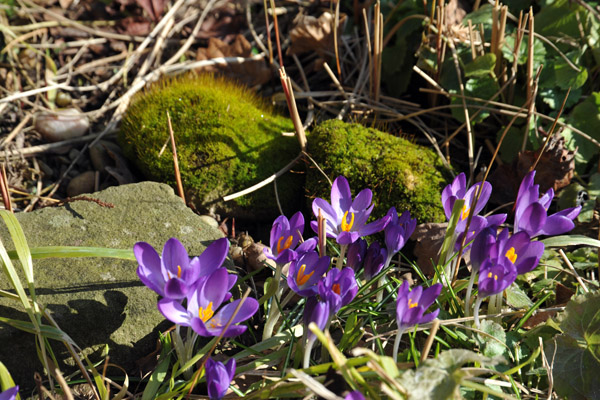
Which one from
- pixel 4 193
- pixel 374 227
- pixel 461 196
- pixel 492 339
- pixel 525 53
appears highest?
pixel 525 53

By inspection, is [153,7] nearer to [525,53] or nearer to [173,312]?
[525,53]

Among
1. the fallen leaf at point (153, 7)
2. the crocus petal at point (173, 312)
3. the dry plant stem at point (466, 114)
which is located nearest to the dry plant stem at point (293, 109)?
the dry plant stem at point (466, 114)

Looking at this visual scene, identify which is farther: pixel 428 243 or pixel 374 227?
pixel 428 243

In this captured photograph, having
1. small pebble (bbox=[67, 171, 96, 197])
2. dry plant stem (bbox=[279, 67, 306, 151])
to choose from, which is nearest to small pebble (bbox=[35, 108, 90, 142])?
small pebble (bbox=[67, 171, 96, 197])

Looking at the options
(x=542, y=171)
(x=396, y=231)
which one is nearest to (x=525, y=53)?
(x=542, y=171)

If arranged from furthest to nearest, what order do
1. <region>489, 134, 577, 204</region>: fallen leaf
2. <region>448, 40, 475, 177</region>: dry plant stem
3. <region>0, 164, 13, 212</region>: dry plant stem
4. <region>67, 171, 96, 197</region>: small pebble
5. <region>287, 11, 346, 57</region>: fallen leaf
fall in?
<region>287, 11, 346, 57</region>: fallen leaf, <region>67, 171, 96, 197</region>: small pebble, <region>448, 40, 475, 177</region>: dry plant stem, <region>489, 134, 577, 204</region>: fallen leaf, <region>0, 164, 13, 212</region>: dry plant stem

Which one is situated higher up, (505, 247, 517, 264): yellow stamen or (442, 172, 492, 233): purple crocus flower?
(442, 172, 492, 233): purple crocus flower

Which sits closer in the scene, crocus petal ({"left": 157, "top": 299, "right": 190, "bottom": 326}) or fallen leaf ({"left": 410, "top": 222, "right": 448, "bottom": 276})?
crocus petal ({"left": 157, "top": 299, "right": 190, "bottom": 326})

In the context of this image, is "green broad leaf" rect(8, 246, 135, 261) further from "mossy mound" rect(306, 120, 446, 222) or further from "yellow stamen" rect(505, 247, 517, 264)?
"yellow stamen" rect(505, 247, 517, 264)
